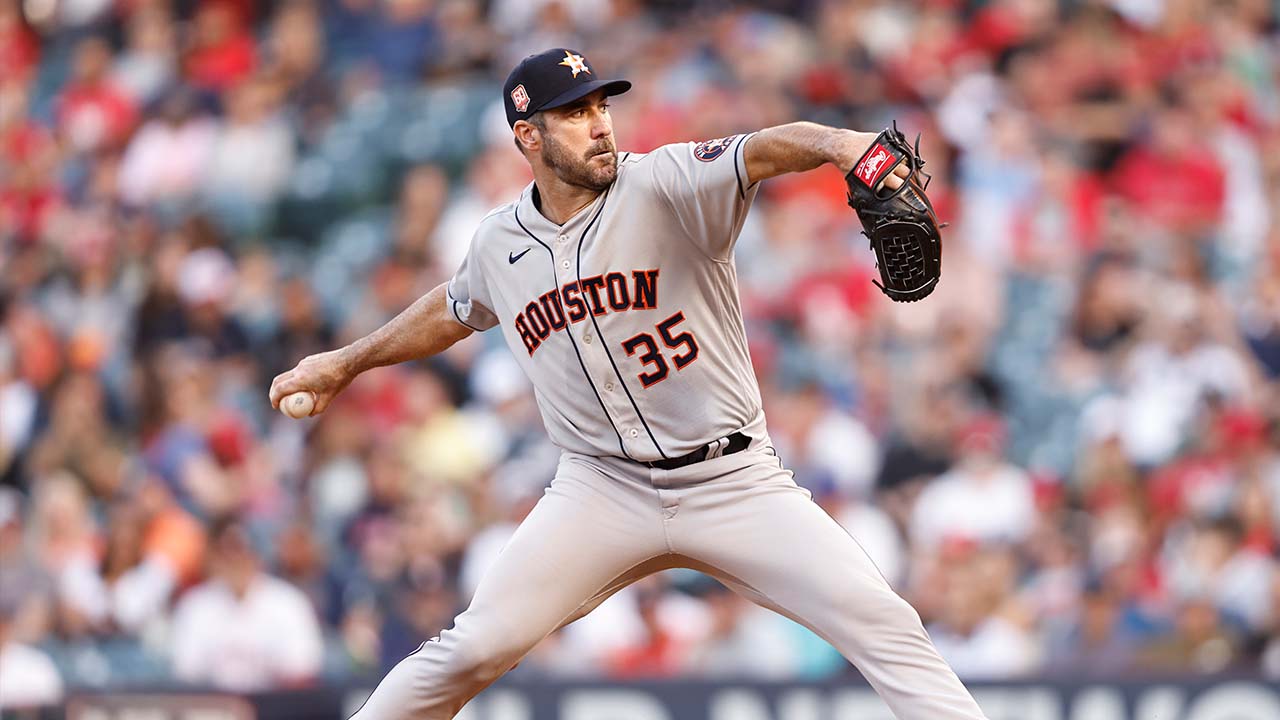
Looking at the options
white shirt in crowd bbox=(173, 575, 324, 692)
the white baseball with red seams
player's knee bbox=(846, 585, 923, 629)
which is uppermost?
the white baseball with red seams

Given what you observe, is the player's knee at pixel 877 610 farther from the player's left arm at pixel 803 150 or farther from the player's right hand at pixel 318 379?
the player's right hand at pixel 318 379

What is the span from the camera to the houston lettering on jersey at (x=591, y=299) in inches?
188

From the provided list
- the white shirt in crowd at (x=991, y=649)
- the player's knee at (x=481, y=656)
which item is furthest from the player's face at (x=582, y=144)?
the white shirt in crowd at (x=991, y=649)

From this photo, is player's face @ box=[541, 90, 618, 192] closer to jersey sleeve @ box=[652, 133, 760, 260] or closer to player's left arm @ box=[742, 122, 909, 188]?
jersey sleeve @ box=[652, 133, 760, 260]

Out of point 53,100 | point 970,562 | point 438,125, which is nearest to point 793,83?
point 438,125

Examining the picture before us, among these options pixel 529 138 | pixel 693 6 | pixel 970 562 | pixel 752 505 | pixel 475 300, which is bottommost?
pixel 970 562

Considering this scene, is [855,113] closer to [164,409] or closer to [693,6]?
[693,6]

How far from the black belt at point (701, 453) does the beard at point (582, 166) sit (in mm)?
754

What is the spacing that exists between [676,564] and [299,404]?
46.9 inches

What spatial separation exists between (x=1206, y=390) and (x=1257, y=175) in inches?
70.1

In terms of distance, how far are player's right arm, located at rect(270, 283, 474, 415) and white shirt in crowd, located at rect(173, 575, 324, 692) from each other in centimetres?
368

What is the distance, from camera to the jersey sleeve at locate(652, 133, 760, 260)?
4.55 metres

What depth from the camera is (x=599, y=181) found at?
487 centimetres

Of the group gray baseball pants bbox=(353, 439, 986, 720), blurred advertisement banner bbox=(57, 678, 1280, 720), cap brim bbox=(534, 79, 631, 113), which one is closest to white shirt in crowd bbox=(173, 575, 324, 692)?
blurred advertisement banner bbox=(57, 678, 1280, 720)
